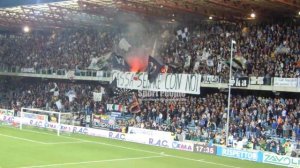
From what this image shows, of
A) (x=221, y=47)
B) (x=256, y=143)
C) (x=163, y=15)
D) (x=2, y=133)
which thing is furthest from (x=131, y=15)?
(x=256, y=143)

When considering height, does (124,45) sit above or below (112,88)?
above

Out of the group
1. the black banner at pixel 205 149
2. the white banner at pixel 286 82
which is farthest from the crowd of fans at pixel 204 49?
the black banner at pixel 205 149

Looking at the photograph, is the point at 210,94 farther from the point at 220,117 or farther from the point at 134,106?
the point at 134,106

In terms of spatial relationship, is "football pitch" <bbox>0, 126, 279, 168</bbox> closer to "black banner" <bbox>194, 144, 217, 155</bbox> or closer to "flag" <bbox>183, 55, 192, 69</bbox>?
"black banner" <bbox>194, 144, 217, 155</bbox>

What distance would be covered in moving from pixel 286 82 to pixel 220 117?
477cm

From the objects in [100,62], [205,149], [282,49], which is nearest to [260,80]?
[282,49]

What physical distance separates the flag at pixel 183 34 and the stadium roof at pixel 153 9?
1031mm

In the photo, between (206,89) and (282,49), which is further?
(206,89)

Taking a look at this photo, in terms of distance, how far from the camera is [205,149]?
93.5ft

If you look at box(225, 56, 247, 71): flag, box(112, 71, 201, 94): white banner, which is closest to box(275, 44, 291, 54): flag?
box(225, 56, 247, 71): flag

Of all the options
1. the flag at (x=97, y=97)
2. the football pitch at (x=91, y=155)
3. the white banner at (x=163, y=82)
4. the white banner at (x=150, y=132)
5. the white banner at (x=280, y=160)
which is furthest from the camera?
the flag at (x=97, y=97)

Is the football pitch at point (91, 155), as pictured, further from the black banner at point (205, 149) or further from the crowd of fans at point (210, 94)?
the crowd of fans at point (210, 94)

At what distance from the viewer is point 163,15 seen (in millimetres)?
39625

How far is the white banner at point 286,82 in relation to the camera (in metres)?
30.2
